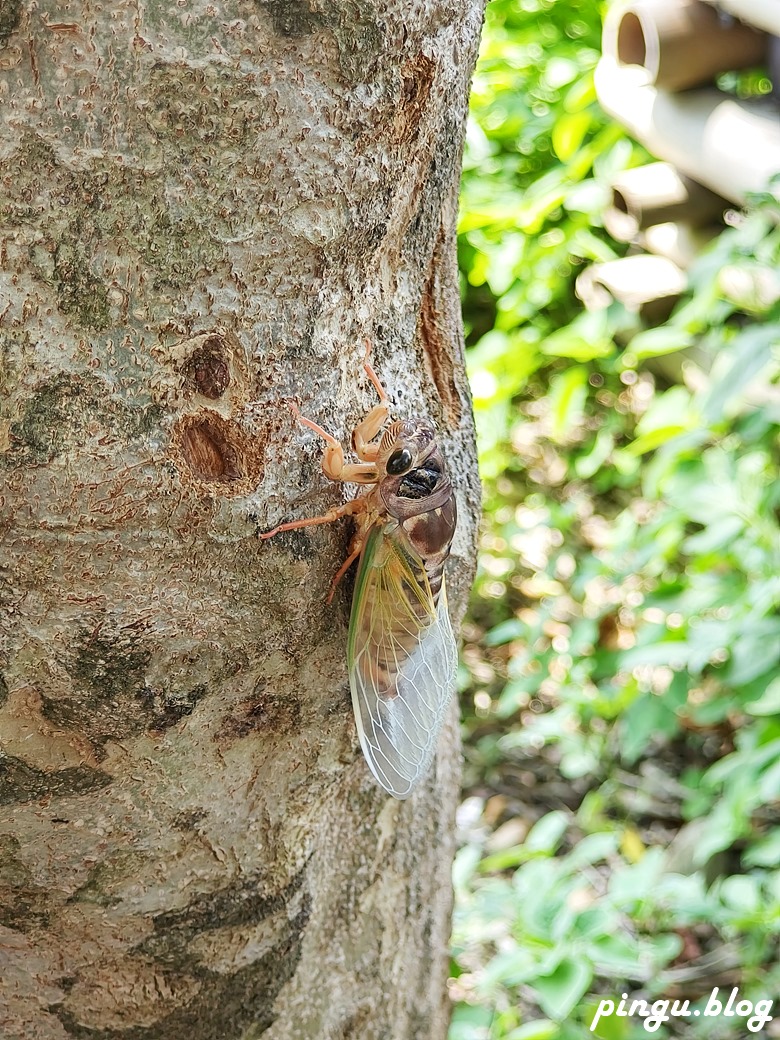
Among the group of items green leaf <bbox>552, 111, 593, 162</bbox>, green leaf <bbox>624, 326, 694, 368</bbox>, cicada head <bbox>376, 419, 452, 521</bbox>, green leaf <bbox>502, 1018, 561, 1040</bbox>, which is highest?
green leaf <bbox>552, 111, 593, 162</bbox>

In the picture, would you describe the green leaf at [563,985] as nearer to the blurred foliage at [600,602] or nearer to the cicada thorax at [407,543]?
the blurred foliage at [600,602]

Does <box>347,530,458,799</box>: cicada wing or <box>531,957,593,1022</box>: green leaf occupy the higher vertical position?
<box>347,530,458,799</box>: cicada wing

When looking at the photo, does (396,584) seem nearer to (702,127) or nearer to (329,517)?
(329,517)

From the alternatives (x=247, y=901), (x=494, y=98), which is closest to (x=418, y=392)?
(x=247, y=901)

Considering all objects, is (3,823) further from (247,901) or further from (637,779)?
(637,779)

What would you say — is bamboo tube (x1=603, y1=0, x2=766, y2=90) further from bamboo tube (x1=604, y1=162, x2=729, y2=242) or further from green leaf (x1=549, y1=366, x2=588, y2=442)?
green leaf (x1=549, y1=366, x2=588, y2=442)

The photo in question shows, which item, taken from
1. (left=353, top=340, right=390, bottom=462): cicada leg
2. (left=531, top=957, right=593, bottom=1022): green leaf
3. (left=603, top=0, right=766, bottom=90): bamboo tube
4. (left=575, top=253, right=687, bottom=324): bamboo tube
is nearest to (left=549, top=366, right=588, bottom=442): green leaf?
(left=575, top=253, right=687, bottom=324): bamboo tube

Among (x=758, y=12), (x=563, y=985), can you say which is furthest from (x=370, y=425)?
(x=758, y=12)

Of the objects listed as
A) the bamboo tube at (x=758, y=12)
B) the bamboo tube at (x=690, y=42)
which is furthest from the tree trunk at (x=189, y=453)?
the bamboo tube at (x=690, y=42)
